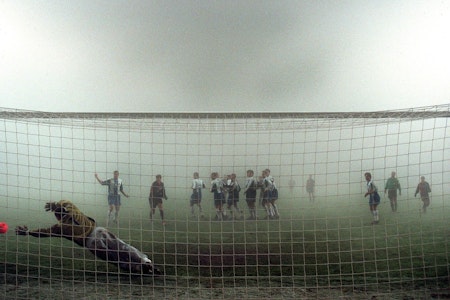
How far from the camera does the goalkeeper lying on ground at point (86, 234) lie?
12.8 ft

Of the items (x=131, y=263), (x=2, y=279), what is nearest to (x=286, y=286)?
(x=131, y=263)

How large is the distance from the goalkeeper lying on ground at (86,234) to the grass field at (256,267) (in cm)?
14

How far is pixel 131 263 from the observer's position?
13.0ft

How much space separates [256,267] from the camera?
14.8ft

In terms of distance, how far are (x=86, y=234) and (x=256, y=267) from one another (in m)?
1.86

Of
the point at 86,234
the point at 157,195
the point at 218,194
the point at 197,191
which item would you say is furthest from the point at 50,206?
the point at 218,194

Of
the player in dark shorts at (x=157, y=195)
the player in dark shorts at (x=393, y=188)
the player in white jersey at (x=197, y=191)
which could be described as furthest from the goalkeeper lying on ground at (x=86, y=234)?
the player in dark shorts at (x=393, y=188)

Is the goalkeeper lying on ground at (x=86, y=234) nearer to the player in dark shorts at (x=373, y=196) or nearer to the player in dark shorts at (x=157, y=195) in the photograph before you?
the player in dark shorts at (x=157, y=195)

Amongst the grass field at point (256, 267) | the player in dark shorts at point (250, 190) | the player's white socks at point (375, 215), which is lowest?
the grass field at point (256, 267)

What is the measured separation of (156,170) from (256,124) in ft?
5.10

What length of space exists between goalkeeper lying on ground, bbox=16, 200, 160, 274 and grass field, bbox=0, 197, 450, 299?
14 cm

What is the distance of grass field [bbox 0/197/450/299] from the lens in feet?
12.7

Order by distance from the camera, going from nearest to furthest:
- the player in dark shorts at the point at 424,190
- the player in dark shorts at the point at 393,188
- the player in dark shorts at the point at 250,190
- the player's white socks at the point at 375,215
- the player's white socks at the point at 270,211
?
the player in dark shorts at the point at 250,190
the player's white socks at the point at 270,211
the player in dark shorts at the point at 424,190
the player in dark shorts at the point at 393,188
the player's white socks at the point at 375,215

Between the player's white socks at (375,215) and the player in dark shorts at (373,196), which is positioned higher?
the player in dark shorts at (373,196)
